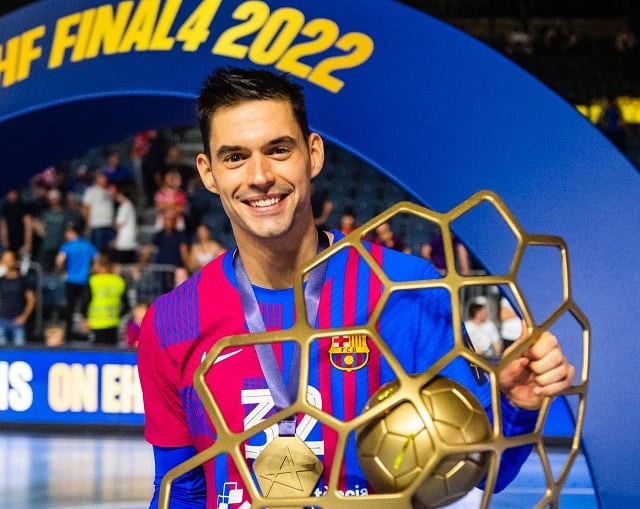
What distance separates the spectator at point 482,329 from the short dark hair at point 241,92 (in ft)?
24.6

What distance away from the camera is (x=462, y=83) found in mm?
4160

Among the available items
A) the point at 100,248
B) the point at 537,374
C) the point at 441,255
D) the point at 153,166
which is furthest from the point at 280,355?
the point at 153,166

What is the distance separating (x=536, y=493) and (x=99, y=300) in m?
5.22

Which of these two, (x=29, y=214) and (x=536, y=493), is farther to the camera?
(x=29, y=214)

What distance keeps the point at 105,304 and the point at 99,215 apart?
6.58 ft

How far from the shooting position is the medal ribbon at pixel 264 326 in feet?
8.11

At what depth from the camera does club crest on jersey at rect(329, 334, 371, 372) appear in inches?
97.8

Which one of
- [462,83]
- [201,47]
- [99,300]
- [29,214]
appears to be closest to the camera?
[462,83]

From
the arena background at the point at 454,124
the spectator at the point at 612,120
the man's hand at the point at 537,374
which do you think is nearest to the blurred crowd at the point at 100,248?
the spectator at the point at 612,120

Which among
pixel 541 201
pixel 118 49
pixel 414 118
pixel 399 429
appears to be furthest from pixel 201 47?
pixel 399 429

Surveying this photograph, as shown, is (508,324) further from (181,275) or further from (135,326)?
(135,326)

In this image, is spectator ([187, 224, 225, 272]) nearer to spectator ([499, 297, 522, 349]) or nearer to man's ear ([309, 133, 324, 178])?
spectator ([499, 297, 522, 349])

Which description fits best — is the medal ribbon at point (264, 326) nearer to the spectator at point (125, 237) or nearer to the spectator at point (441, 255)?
the spectator at point (441, 255)

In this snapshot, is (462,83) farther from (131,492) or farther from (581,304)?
(131,492)
